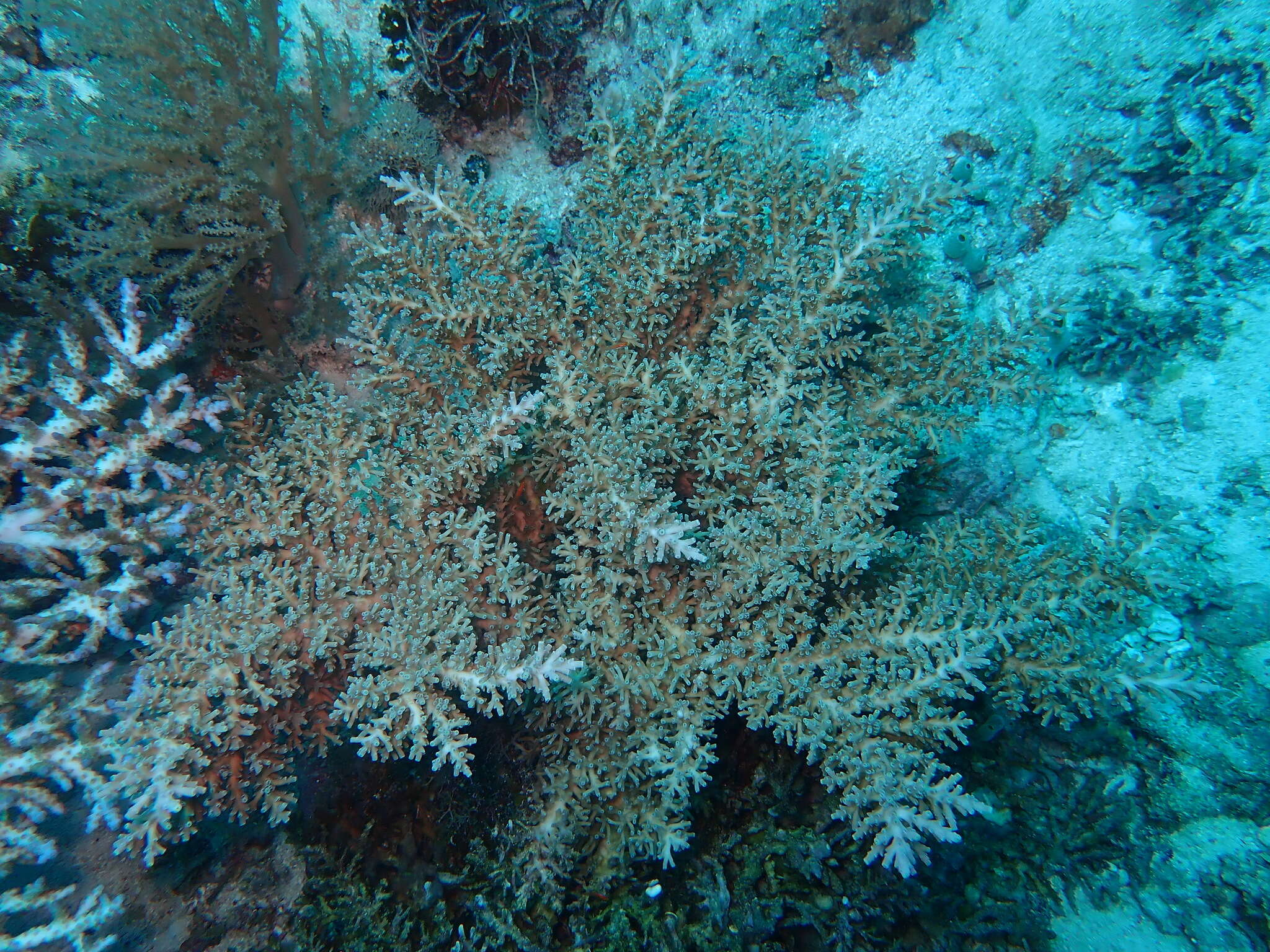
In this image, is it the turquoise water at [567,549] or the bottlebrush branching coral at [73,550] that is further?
the turquoise water at [567,549]

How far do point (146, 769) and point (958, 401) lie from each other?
434 centimetres

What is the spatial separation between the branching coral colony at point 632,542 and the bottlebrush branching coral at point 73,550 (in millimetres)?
276

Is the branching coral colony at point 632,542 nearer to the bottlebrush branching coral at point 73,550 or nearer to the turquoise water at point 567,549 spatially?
the turquoise water at point 567,549

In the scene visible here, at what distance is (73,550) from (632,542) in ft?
8.92

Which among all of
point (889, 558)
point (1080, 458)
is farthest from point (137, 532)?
point (1080, 458)

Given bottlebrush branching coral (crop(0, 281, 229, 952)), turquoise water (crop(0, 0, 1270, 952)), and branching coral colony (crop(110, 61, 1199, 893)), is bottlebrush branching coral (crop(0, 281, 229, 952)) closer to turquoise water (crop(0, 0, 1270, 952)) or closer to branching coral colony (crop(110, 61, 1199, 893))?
turquoise water (crop(0, 0, 1270, 952))

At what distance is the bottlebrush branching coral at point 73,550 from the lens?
8.04 ft

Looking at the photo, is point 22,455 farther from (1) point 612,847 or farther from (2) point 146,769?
(1) point 612,847

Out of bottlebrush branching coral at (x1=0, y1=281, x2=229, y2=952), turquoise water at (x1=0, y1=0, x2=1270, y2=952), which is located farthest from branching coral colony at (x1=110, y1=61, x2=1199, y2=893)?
bottlebrush branching coral at (x1=0, y1=281, x2=229, y2=952)

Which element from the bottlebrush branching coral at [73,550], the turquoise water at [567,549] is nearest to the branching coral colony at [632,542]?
the turquoise water at [567,549]

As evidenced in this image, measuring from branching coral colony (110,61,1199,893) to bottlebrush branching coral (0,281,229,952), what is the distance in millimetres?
276

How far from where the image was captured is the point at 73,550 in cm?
278

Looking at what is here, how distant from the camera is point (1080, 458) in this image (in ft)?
14.7

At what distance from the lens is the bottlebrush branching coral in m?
2.45
